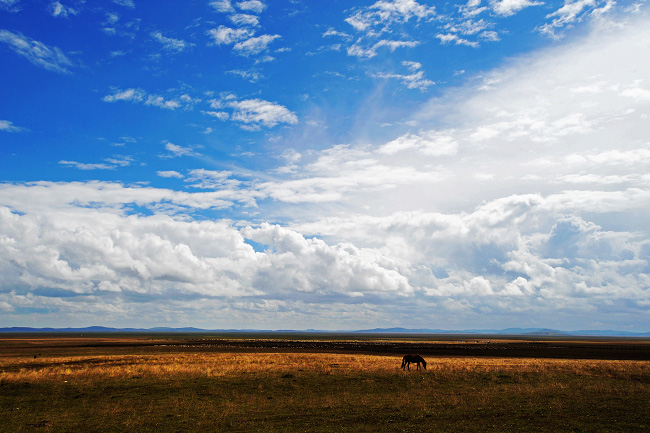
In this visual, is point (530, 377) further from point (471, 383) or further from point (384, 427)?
point (384, 427)

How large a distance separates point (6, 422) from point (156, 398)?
6.39 m

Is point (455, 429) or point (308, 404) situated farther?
point (308, 404)

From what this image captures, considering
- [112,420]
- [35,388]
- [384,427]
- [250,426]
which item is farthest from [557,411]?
[35,388]

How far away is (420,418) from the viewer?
56.8ft

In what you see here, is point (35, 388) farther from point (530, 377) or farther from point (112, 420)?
point (530, 377)

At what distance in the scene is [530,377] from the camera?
2988cm

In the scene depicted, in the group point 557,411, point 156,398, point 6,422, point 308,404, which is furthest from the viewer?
point 156,398

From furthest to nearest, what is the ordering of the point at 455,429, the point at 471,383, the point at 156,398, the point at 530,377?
the point at 530,377, the point at 471,383, the point at 156,398, the point at 455,429

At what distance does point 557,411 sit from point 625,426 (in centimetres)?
278

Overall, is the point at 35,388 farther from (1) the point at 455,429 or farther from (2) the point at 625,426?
(2) the point at 625,426

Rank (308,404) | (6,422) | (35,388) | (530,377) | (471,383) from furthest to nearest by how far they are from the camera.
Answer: (530,377) → (471,383) → (35,388) → (308,404) → (6,422)

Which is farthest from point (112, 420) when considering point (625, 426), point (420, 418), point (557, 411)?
point (625, 426)

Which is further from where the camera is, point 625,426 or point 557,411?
point 557,411

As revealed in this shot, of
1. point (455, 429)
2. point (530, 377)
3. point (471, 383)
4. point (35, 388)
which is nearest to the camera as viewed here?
point (455, 429)
